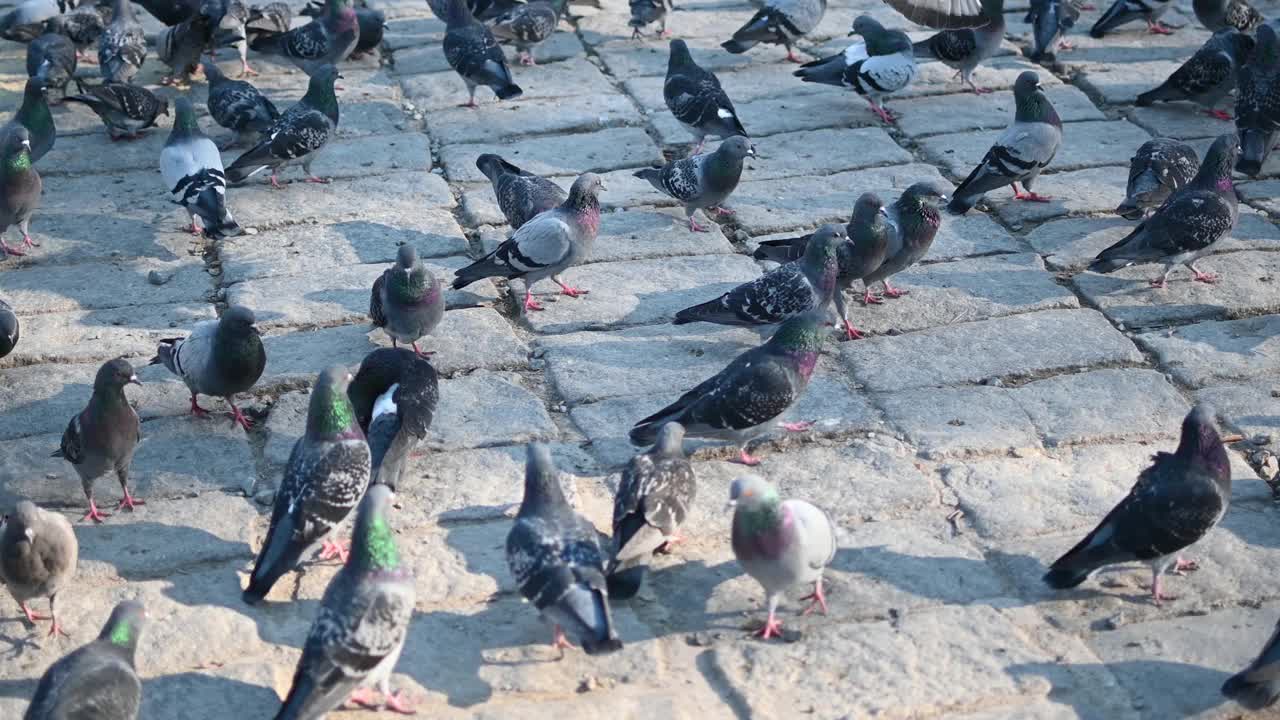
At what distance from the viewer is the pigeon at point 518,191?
7.47m

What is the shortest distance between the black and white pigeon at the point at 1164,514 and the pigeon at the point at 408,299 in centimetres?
292

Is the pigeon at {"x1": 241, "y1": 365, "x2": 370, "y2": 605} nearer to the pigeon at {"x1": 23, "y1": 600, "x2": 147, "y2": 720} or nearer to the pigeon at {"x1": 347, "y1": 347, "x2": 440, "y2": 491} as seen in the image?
the pigeon at {"x1": 347, "y1": 347, "x2": 440, "y2": 491}

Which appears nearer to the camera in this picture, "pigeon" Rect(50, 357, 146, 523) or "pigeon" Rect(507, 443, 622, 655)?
"pigeon" Rect(507, 443, 622, 655)

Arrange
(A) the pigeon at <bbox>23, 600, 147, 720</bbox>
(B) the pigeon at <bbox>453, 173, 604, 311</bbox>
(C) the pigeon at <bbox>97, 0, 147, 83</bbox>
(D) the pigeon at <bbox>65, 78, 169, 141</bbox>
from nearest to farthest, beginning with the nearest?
(A) the pigeon at <bbox>23, 600, 147, 720</bbox>
(B) the pigeon at <bbox>453, 173, 604, 311</bbox>
(D) the pigeon at <bbox>65, 78, 169, 141</bbox>
(C) the pigeon at <bbox>97, 0, 147, 83</bbox>

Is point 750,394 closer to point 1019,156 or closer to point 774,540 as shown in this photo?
point 774,540

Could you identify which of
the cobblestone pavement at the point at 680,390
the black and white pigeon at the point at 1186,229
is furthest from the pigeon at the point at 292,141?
the black and white pigeon at the point at 1186,229

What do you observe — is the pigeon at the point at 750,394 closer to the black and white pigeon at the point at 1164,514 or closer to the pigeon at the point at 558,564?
the pigeon at the point at 558,564

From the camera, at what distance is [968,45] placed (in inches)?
374

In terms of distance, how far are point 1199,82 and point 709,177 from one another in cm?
357

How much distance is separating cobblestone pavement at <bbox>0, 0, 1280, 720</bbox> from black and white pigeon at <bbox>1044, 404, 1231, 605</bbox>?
0.57 feet

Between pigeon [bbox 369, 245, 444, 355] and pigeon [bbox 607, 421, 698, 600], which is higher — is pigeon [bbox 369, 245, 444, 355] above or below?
below

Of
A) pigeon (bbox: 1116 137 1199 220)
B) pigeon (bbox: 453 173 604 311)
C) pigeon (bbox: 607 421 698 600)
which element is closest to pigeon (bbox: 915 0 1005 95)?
pigeon (bbox: 1116 137 1199 220)

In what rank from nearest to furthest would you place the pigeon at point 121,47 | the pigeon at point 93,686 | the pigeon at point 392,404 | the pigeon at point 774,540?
the pigeon at point 93,686 < the pigeon at point 774,540 < the pigeon at point 392,404 < the pigeon at point 121,47

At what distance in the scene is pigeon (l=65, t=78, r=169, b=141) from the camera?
8.96 metres
